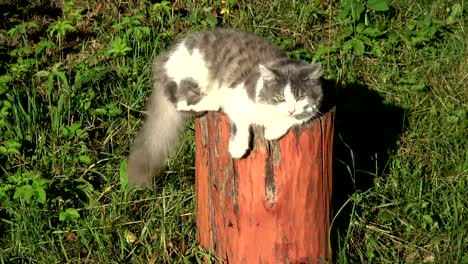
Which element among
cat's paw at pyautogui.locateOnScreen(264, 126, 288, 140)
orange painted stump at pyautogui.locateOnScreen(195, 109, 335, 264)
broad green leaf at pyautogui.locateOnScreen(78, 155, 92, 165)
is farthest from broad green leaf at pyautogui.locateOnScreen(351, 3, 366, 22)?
cat's paw at pyautogui.locateOnScreen(264, 126, 288, 140)

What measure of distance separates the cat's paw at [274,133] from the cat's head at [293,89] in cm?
14

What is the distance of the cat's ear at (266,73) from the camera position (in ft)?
11.6

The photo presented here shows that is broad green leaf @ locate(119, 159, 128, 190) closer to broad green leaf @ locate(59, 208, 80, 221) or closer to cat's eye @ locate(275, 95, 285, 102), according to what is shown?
broad green leaf @ locate(59, 208, 80, 221)

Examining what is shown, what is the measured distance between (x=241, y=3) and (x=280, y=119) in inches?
110

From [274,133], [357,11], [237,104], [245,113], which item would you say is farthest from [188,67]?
[357,11]

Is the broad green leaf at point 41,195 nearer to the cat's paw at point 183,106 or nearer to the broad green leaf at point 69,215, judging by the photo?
the broad green leaf at point 69,215

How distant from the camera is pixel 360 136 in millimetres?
4902

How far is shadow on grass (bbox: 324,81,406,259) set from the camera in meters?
Answer: 4.47

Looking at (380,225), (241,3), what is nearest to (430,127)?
(380,225)

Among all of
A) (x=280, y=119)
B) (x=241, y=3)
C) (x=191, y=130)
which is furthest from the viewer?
(x=241, y=3)

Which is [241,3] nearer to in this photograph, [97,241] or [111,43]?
[111,43]

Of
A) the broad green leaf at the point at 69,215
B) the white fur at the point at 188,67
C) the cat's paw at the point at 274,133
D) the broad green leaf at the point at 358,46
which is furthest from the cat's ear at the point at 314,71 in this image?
the broad green leaf at the point at 358,46

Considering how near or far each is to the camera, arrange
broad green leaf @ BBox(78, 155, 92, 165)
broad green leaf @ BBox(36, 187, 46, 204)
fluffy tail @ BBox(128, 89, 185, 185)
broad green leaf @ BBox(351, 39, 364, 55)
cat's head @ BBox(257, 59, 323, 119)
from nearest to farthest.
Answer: cat's head @ BBox(257, 59, 323, 119)
broad green leaf @ BBox(36, 187, 46, 204)
fluffy tail @ BBox(128, 89, 185, 185)
broad green leaf @ BBox(78, 155, 92, 165)
broad green leaf @ BBox(351, 39, 364, 55)

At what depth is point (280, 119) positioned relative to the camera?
3.44 meters
